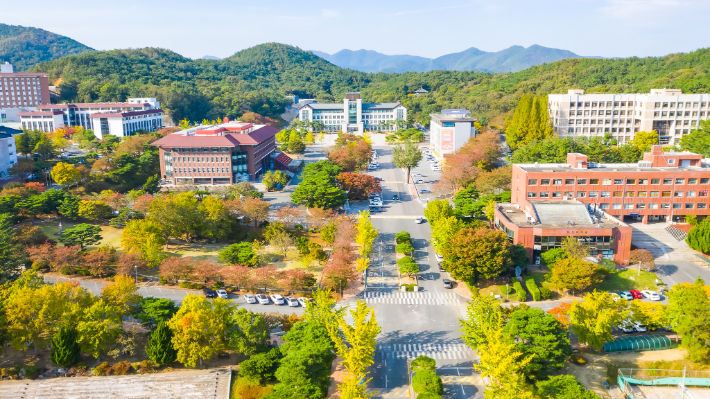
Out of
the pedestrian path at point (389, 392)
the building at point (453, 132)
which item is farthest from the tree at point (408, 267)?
the building at point (453, 132)

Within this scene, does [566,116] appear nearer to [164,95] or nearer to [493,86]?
[493,86]

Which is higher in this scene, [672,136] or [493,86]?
[493,86]

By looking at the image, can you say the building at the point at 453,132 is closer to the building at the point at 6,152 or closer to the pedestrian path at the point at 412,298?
the pedestrian path at the point at 412,298

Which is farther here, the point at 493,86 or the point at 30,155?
the point at 493,86

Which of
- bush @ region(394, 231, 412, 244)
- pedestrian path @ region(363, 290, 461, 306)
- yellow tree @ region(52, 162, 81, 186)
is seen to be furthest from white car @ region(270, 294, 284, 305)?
yellow tree @ region(52, 162, 81, 186)

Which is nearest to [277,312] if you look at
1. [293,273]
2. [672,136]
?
[293,273]

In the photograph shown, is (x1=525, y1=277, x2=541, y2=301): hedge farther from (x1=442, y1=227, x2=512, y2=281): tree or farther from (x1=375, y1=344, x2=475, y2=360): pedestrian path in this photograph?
(x1=375, y1=344, x2=475, y2=360): pedestrian path
